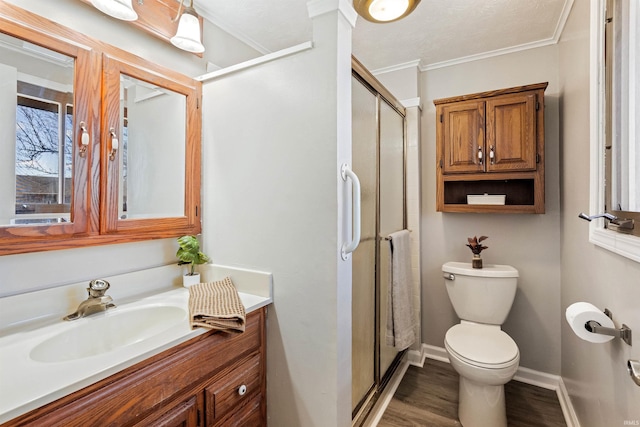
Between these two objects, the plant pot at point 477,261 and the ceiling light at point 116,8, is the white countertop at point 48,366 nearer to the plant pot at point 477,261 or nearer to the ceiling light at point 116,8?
the ceiling light at point 116,8

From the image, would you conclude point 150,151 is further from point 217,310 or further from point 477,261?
point 477,261

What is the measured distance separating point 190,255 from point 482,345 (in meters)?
1.71

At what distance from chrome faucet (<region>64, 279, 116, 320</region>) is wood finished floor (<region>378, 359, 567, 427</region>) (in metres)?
1.60

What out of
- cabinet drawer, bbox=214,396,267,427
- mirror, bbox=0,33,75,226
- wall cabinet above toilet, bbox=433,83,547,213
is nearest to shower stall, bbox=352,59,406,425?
wall cabinet above toilet, bbox=433,83,547,213

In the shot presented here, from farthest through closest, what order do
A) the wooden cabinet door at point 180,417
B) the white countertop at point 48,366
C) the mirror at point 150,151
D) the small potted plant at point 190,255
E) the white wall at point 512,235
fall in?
the white wall at point 512,235, the small potted plant at point 190,255, the mirror at point 150,151, the wooden cabinet door at point 180,417, the white countertop at point 48,366

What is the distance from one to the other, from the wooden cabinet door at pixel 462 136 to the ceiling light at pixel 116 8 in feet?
6.43

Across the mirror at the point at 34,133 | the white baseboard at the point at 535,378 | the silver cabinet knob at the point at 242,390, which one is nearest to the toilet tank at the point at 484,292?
the white baseboard at the point at 535,378

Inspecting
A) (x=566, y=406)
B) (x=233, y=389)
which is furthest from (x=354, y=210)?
(x=566, y=406)

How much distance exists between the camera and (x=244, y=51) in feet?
6.66

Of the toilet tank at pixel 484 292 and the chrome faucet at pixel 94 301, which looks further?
the toilet tank at pixel 484 292

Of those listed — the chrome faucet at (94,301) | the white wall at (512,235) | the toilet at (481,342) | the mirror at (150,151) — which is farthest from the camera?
the white wall at (512,235)

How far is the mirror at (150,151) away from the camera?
1.33 m

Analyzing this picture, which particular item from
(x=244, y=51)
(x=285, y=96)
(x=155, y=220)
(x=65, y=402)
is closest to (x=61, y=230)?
(x=155, y=220)

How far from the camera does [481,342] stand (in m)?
1.79
